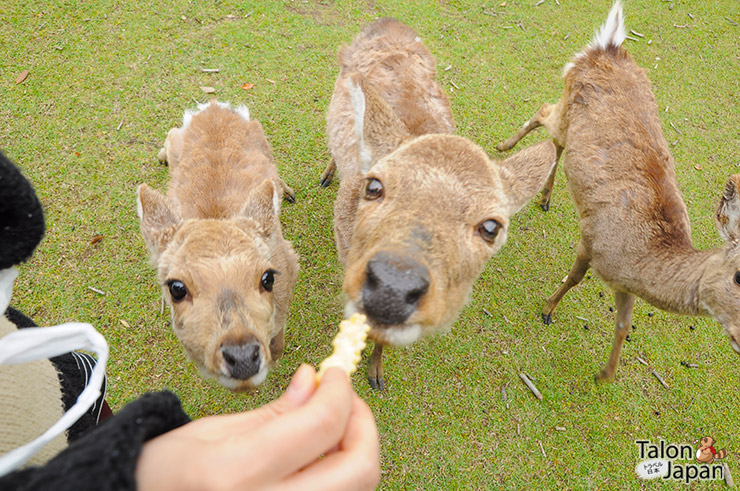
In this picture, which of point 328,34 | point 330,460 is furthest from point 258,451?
point 328,34

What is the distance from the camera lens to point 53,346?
1.42 metres

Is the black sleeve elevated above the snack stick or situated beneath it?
elevated above

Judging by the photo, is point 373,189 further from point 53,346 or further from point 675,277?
point 675,277

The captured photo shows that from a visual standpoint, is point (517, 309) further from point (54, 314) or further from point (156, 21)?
point (156, 21)

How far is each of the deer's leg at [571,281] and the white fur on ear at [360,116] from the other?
9.35 ft

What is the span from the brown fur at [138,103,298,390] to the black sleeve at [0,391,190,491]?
4.87 ft

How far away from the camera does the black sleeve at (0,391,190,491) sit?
0.95 meters

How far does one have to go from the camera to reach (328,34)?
300 inches

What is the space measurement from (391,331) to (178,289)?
1633mm

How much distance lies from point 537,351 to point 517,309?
1.96 ft

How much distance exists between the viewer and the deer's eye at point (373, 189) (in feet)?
10.1

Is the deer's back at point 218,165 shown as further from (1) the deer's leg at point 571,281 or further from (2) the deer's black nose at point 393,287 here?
(1) the deer's leg at point 571,281

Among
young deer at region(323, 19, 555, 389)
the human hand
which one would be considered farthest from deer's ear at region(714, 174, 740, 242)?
the human hand

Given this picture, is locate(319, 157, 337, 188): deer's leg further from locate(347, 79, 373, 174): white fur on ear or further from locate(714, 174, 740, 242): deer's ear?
locate(714, 174, 740, 242): deer's ear
